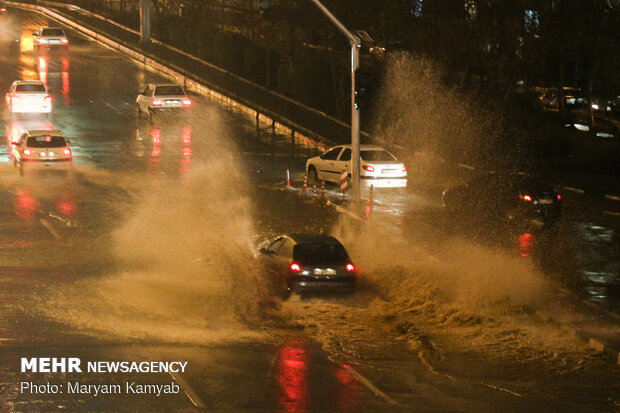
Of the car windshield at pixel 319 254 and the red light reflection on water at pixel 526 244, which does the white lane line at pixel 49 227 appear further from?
the red light reflection on water at pixel 526 244

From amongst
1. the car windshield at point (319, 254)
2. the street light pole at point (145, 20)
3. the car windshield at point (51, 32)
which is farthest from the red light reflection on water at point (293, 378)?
the street light pole at point (145, 20)

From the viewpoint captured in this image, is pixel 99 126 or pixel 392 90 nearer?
pixel 99 126

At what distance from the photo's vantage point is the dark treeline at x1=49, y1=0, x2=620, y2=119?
41.9 meters

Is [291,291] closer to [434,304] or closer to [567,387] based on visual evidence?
[434,304]

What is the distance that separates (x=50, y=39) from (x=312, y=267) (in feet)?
148

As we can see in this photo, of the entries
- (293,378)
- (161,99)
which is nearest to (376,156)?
(161,99)

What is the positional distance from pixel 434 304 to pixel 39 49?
1828 inches

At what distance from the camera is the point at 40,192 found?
27.4 metres

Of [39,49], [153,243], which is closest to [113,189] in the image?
[153,243]

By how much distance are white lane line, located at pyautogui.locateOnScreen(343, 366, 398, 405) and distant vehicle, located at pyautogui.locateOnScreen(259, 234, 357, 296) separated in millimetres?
4237

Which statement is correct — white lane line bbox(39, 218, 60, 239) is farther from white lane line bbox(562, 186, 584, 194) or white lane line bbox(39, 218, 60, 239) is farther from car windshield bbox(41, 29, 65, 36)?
car windshield bbox(41, 29, 65, 36)

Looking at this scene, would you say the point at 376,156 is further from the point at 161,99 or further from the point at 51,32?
the point at 51,32

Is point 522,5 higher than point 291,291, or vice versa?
point 522,5

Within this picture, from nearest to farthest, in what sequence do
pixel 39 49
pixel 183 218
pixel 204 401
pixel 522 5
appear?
pixel 204 401 < pixel 183 218 < pixel 522 5 < pixel 39 49
